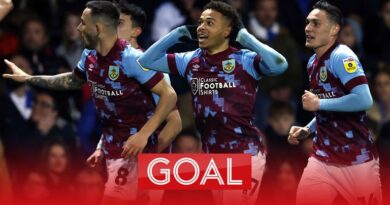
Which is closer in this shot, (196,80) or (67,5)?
(196,80)

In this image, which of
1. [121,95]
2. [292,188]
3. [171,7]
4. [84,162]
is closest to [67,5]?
[171,7]

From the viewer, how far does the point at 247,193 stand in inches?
418

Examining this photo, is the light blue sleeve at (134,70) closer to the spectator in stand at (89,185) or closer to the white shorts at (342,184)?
the white shorts at (342,184)

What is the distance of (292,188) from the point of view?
1320 cm

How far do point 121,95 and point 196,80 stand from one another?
0.59 meters

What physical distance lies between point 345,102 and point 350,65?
30 centimetres

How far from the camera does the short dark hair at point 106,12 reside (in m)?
10.8

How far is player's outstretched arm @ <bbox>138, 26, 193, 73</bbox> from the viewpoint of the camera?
10820 mm

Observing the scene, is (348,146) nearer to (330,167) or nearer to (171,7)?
(330,167)

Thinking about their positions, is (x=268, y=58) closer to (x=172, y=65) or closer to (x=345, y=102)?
(x=345, y=102)

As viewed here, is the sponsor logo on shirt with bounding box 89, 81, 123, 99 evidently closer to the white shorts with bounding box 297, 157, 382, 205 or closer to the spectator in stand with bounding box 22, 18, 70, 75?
the white shorts with bounding box 297, 157, 382, 205

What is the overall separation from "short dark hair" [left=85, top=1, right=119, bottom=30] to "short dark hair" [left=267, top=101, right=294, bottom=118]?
3383mm

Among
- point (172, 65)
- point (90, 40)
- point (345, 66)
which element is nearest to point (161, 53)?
point (172, 65)

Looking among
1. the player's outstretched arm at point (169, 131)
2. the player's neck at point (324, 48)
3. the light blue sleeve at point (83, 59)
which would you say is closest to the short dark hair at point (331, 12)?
the player's neck at point (324, 48)
